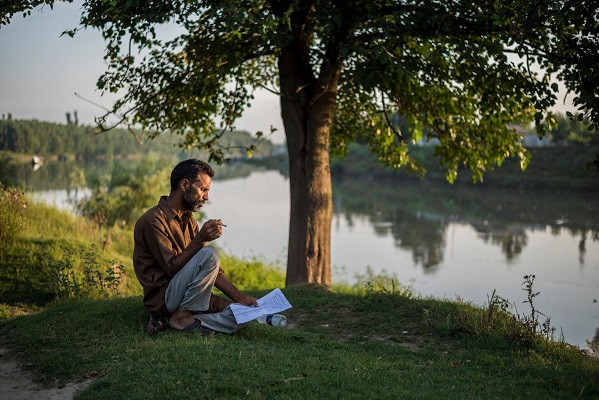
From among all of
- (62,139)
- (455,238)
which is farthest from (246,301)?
(62,139)

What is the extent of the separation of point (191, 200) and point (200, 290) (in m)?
0.90

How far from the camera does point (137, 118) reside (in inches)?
455

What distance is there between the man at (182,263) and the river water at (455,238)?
4.94 meters

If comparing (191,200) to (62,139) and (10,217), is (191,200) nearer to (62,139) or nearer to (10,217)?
(10,217)

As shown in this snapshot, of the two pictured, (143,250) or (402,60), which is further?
(402,60)

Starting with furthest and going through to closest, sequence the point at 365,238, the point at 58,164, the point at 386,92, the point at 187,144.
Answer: the point at 58,164, the point at 365,238, the point at 187,144, the point at 386,92

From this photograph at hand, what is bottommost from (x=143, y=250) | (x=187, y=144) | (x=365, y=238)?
(x=365, y=238)

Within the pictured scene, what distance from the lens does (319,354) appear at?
6070 millimetres

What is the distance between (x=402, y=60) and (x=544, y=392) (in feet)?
19.9

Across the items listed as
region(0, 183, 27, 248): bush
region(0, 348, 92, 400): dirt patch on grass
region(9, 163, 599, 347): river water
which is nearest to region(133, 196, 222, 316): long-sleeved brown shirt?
region(0, 348, 92, 400): dirt patch on grass

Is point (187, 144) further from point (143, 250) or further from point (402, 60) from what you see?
point (143, 250)

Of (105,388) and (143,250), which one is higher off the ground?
(143,250)

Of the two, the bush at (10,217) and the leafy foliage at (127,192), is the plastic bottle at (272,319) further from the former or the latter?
the leafy foliage at (127,192)

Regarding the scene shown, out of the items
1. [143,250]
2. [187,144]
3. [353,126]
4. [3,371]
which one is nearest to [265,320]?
[143,250]
